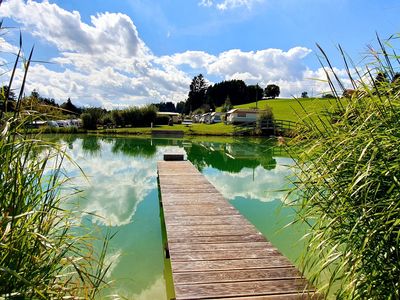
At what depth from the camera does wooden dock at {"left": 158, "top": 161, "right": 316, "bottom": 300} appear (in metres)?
2.63

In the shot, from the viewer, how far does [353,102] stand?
5.86 feet

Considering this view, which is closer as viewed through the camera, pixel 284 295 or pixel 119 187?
pixel 284 295

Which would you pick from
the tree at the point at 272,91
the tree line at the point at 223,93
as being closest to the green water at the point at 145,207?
the tree line at the point at 223,93

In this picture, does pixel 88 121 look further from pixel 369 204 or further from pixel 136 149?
pixel 369 204

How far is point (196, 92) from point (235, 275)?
82983 mm

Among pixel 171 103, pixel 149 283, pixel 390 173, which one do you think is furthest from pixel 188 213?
pixel 171 103

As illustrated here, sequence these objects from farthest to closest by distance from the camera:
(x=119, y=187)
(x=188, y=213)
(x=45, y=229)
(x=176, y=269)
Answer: (x=119, y=187) < (x=188, y=213) < (x=176, y=269) < (x=45, y=229)

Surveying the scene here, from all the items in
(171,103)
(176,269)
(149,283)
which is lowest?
(149,283)

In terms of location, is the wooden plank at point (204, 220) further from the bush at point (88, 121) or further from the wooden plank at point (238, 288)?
the bush at point (88, 121)

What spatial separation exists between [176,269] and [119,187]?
690 cm

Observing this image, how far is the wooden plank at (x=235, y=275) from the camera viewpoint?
9.27 ft

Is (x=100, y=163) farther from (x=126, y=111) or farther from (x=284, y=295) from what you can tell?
(x=126, y=111)

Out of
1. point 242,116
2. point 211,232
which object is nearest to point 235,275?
point 211,232

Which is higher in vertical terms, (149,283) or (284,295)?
(284,295)
